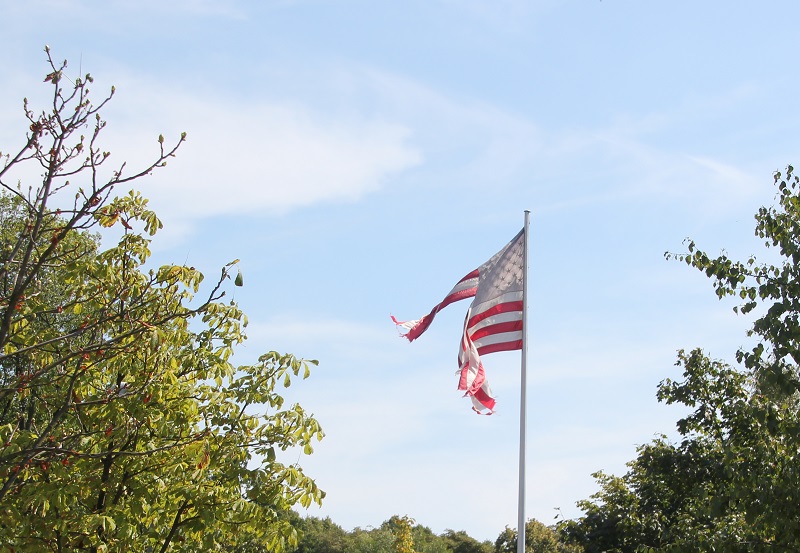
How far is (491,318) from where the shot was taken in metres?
14.4

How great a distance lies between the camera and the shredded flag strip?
14.0 metres

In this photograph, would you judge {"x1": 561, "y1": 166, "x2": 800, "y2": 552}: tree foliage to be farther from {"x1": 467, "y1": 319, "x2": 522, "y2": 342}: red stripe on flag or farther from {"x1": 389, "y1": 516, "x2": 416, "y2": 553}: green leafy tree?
{"x1": 389, "y1": 516, "x2": 416, "y2": 553}: green leafy tree

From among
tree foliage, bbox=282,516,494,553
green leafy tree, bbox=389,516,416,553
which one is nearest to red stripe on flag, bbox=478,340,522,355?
green leafy tree, bbox=389,516,416,553

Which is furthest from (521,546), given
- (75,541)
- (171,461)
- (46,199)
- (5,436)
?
(46,199)

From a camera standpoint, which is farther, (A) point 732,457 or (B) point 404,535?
(B) point 404,535

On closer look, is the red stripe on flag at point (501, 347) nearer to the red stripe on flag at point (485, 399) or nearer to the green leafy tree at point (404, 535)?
the red stripe on flag at point (485, 399)

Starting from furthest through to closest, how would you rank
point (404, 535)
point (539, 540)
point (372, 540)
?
1. point (372, 540)
2. point (539, 540)
3. point (404, 535)

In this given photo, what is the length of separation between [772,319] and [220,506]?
668cm

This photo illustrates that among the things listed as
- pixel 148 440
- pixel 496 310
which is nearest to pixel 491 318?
pixel 496 310

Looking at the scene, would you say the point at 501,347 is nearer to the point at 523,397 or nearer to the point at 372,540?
the point at 523,397

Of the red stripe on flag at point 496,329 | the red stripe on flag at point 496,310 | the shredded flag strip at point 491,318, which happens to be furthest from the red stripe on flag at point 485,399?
the red stripe on flag at point 496,310

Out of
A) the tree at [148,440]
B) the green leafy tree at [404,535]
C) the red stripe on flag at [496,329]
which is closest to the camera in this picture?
the tree at [148,440]

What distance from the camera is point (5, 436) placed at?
967 cm

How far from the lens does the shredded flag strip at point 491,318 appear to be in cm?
1396
